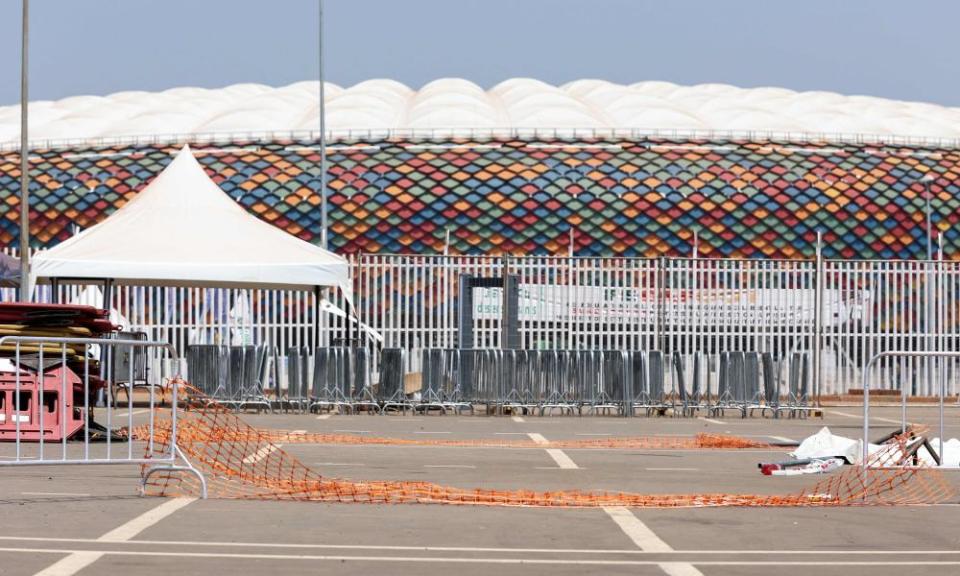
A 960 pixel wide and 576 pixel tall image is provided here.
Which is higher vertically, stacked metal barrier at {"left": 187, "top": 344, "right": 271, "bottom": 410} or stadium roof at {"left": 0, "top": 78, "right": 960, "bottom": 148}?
stadium roof at {"left": 0, "top": 78, "right": 960, "bottom": 148}

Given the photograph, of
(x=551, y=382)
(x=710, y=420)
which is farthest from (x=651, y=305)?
(x=710, y=420)

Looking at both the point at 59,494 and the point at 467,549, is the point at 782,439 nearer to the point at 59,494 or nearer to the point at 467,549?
the point at 59,494

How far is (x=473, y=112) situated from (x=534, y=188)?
271 inches

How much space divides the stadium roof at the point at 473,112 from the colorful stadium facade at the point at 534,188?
1.79ft

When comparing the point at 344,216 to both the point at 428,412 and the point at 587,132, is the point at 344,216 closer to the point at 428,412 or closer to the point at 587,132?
the point at 587,132

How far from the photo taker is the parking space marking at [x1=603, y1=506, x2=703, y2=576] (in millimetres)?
7570

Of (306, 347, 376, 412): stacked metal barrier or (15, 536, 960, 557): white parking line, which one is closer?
(15, 536, 960, 557): white parking line

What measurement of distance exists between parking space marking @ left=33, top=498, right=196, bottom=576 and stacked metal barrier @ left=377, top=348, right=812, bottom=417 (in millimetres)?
14417

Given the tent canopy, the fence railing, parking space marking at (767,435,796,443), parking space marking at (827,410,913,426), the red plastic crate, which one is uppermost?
the tent canopy

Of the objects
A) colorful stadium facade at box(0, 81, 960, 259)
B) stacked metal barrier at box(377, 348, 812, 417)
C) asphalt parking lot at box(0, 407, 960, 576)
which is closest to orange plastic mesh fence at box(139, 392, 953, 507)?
asphalt parking lot at box(0, 407, 960, 576)

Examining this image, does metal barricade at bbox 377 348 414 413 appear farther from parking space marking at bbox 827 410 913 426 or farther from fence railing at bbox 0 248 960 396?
parking space marking at bbox 827 410 913 426

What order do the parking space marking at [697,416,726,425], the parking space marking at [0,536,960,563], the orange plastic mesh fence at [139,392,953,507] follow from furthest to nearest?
the parking space marking at [697,416,726,425] < the orange plastic mesh fence at [139,392,953,507] < the parking space marking at [0,536,960,563]

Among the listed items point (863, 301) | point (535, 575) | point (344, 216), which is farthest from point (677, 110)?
point (535, 575)

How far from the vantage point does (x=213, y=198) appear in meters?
26.6
